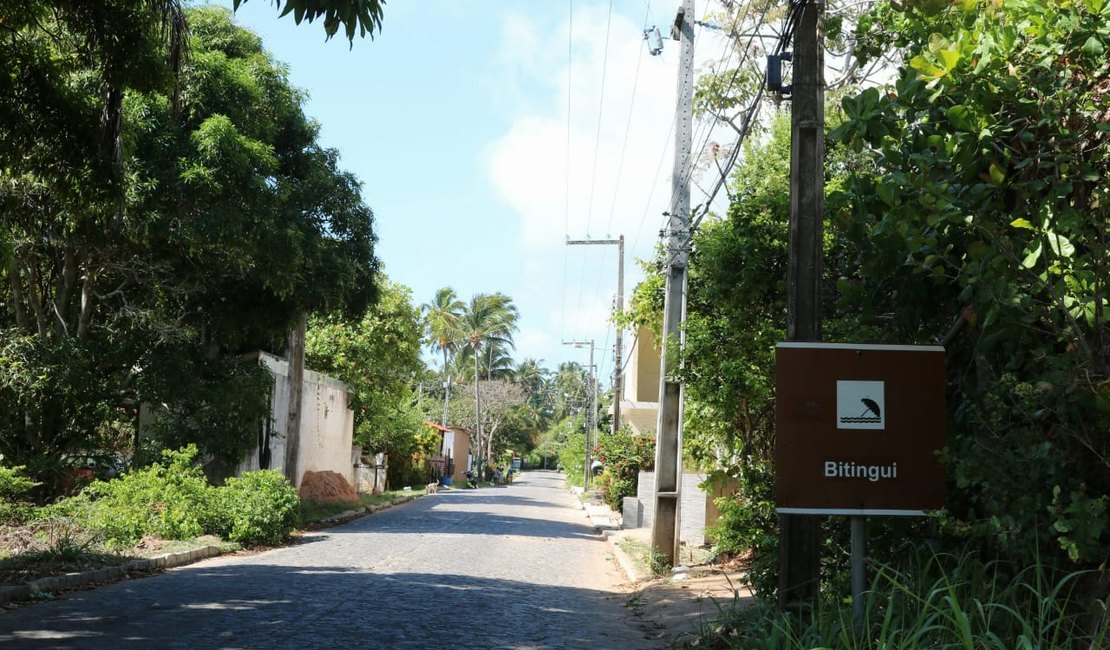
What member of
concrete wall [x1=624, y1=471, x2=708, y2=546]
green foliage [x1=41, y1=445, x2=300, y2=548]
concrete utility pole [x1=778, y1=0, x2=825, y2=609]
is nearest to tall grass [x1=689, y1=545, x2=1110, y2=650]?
concrete utility pole [x1=778, y1=0, x2=825, y2=609]

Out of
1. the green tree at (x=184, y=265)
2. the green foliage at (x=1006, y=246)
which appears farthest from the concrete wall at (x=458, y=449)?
the green foliage at (x=1006, y=246)

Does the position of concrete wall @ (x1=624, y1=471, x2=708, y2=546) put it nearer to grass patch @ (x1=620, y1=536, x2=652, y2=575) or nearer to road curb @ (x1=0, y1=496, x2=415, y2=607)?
grass patch @ (x1=620, y1=536, x2=652, y2=575)

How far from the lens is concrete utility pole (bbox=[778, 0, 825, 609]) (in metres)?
7.94

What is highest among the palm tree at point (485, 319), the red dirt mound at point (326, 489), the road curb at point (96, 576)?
the palm tree at point (485, 319)

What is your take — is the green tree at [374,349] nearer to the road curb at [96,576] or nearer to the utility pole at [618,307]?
the utility pole at [618,307]

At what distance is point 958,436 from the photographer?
7367mm

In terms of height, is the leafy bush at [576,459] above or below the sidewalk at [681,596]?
A: above

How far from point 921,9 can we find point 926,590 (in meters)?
4.05

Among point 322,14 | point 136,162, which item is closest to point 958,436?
point 322,14

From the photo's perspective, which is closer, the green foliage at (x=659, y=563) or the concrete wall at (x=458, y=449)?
the green foliage at (x=659, y=563)

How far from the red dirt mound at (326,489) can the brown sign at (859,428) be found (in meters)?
23.8

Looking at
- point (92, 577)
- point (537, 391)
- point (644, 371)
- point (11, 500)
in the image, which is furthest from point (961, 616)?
point (537, 391)

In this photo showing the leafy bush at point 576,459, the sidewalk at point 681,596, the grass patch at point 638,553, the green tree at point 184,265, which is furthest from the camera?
the leafy bush at point 576,459

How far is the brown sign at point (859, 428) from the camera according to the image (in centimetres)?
680
